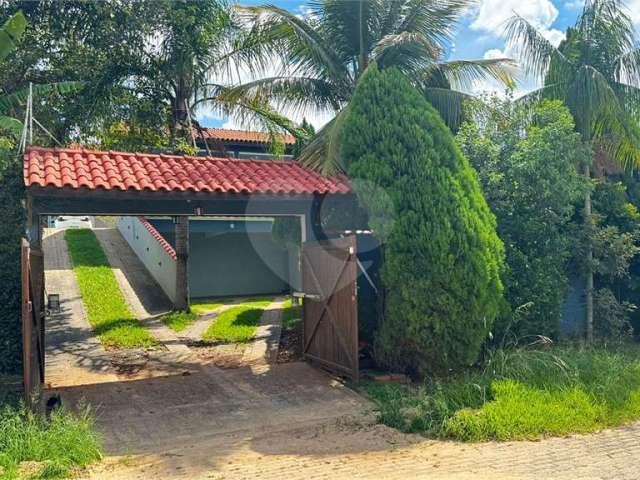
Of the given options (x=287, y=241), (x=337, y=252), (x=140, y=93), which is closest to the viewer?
(x=337, y=252)

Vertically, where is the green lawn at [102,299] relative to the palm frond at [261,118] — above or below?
below

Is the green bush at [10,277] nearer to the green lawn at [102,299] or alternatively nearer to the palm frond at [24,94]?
the palm frond at [24,94]

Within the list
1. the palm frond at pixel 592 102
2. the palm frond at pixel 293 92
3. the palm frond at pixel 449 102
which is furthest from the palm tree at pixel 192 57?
the palm frond at pixel 592 102

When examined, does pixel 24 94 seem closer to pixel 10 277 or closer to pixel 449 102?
pixel 10 277

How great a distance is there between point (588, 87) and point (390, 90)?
4661mm

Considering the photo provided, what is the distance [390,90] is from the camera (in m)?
7.98

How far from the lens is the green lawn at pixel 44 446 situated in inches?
185

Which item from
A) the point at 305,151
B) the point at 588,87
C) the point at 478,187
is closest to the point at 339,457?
the point at 478,187

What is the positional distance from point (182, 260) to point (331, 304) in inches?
267

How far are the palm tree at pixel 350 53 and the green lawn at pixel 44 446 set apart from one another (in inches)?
235

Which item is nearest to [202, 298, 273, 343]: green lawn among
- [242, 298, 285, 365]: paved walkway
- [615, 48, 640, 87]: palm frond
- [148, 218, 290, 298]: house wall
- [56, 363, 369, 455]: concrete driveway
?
[242, 298, 285, 365]: paved walkway

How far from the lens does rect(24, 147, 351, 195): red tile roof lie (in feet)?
25.5

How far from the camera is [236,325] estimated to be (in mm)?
13430

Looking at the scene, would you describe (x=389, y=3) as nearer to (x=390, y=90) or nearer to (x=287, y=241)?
(x=390, y=90)
